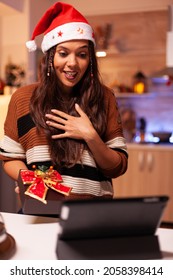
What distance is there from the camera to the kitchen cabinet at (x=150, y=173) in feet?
10.9

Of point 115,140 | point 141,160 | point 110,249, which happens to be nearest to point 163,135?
point 141,160

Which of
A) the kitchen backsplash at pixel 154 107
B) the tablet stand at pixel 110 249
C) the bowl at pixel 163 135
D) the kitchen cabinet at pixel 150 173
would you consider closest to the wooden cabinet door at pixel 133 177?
the kitchen cabinet at pixel 150 173

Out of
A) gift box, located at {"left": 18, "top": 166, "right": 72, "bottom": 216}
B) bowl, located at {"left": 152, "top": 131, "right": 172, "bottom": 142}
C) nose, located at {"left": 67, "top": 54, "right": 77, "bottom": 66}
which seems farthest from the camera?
bowl, located at {"left": 152, "top": 131, "right": 172, "bottom": 142}

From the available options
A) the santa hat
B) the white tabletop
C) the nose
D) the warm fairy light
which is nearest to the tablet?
the white tabletop

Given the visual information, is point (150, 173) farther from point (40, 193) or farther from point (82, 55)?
point (40, 193)

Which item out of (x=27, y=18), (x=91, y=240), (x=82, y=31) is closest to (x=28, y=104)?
(x=82, y=31)

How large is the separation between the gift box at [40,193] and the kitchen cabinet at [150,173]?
250 cm

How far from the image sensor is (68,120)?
1.11 meters

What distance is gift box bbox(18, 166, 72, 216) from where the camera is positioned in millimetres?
852

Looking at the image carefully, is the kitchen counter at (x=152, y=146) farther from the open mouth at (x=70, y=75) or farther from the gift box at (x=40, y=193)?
the gift box at (x=40, y=193)

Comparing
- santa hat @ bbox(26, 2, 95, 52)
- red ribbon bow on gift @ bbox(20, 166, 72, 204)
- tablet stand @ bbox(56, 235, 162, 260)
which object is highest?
santa hat @ bbox(26, 2, 95, 52)

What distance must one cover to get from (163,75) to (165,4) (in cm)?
75

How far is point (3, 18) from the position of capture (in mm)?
3559

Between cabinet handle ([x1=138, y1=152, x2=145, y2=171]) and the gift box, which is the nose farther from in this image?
cabinet handle ([x1=138, y1=152, x2=145, y2=171])
